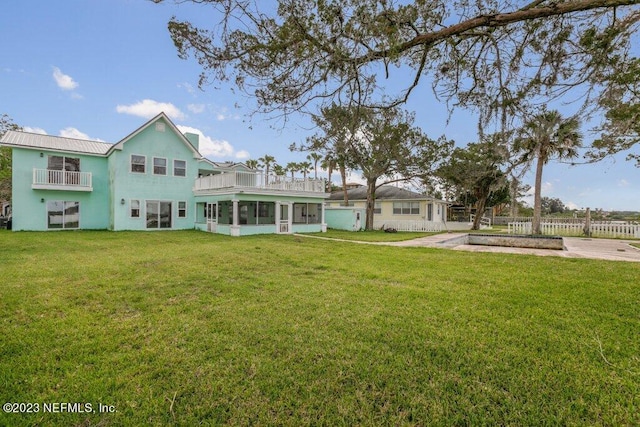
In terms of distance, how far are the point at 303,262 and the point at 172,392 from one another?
20.0 feet

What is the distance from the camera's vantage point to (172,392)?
2.61 metres

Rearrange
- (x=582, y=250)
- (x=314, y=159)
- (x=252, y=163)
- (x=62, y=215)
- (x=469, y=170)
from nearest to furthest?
1. (x=582, y=250)
2. (x=62, y=215)
3. (x=469, y=170)
4. (x=314, y=159)
5. (x=252, y=163)

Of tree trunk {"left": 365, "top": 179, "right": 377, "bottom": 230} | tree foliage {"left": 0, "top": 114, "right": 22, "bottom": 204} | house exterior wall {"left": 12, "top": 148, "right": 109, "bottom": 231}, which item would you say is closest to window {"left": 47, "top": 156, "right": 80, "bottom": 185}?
house exterior wall {"left": 12, "top": 148, "right": 109, "bottom": 231}

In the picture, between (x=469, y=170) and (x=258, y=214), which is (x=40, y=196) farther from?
(x=469, y=170)

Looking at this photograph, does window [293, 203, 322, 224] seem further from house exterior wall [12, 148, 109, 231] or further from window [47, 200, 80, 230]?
window [47, 200, 80, 230]

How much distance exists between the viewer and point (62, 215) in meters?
17.7

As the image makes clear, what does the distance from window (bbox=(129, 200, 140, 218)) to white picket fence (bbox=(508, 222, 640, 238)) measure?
24.4 m

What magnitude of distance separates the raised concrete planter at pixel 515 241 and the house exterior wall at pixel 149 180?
1651cm

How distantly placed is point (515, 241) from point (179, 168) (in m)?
20.8

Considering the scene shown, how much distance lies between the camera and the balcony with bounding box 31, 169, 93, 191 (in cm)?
1658

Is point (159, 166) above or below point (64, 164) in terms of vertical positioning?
above

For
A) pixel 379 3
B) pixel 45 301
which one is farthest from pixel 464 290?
pixel 45 301

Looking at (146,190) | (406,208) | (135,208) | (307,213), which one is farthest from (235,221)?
(406,208)

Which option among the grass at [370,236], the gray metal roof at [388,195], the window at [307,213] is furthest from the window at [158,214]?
the gray metal roof at [388,195]
